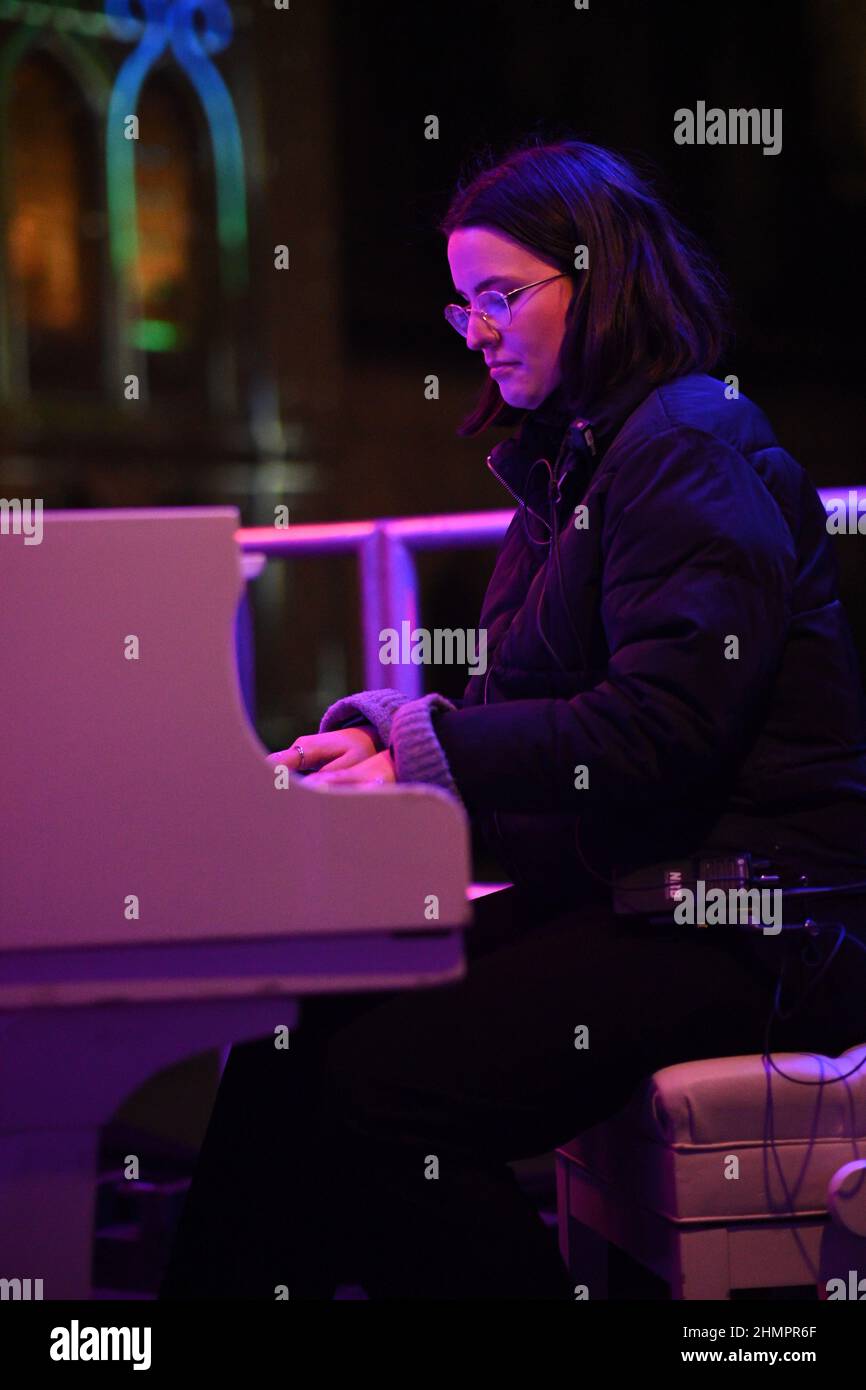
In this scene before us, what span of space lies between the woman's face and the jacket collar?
3 centimetres

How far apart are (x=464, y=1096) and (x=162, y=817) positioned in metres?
0.47

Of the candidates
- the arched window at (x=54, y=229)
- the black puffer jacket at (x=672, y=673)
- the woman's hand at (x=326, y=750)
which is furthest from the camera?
the arched window at (x=54, y=229)

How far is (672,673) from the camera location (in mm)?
1514

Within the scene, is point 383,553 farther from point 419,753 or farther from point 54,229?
point 54,229

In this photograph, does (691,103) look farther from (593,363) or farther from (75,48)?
(593,363)

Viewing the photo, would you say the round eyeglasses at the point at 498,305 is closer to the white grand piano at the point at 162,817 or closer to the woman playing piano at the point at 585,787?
the woman playing piano at the point at 585,787

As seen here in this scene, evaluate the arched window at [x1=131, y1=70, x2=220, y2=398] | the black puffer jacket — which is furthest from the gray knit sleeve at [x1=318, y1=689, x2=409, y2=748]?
the arched window at [x1=131, y1=70, x2=220, y2=398]

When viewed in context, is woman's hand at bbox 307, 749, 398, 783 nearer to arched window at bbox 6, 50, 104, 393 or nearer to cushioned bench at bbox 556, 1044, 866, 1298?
cushioned bench at bbox 556, 1044, 866, 1298

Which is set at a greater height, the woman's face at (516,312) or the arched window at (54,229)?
the arched window at (54,229)

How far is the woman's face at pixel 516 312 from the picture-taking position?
1802mm

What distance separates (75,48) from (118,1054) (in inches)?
471

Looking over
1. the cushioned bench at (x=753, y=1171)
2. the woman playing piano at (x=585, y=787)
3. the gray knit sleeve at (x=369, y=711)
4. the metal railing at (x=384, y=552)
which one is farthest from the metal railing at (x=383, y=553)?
the cushioned bench at (x=753, y=1171)

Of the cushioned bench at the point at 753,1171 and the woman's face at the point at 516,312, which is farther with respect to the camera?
the woman's face at the point at 516,312

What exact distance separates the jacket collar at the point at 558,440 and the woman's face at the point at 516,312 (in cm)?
3
